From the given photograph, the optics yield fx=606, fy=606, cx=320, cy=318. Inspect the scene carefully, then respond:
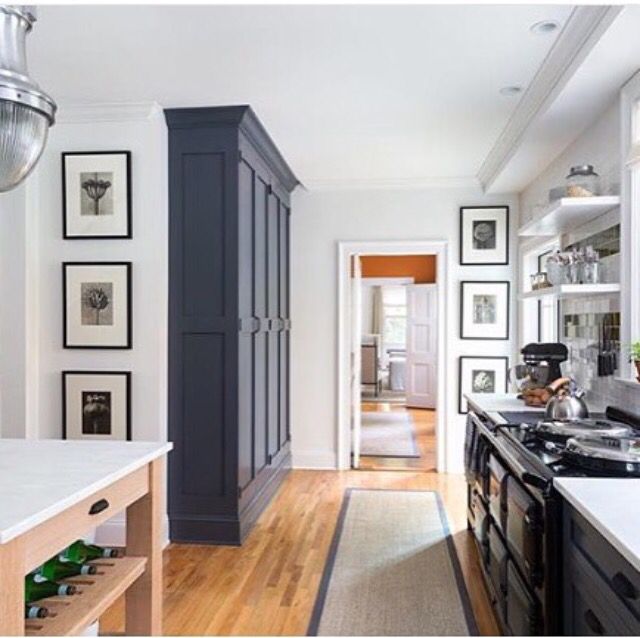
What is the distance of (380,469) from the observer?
5562 millimetres

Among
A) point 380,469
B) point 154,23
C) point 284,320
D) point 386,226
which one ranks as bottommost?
point 380,469

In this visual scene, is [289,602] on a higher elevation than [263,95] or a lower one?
lower

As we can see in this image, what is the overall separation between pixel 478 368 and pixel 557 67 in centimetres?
302

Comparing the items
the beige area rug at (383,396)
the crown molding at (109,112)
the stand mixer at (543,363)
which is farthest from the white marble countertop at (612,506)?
the beige area rug at (383,396)

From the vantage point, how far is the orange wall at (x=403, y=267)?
30.6ft

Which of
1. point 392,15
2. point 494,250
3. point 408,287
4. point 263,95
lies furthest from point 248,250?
point 408,287

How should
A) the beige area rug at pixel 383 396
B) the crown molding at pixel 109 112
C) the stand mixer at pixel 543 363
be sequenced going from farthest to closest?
the beige area rug at pixel 383 396 < the stand mixer at pixel 543 363 < the crown molding at pixel 109 112

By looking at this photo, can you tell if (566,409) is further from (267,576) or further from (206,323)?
(206,323)

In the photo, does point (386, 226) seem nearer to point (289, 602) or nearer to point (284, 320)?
point (284, 320)

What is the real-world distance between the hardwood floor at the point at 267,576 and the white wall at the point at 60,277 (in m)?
0.65

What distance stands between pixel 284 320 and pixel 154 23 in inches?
119

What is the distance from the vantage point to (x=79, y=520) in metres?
1.61

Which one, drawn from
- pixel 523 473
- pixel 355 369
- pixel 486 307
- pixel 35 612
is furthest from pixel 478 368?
pixel 35 612

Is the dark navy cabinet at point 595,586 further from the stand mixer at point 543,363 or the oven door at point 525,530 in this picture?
the stand mixer at point 543,363
